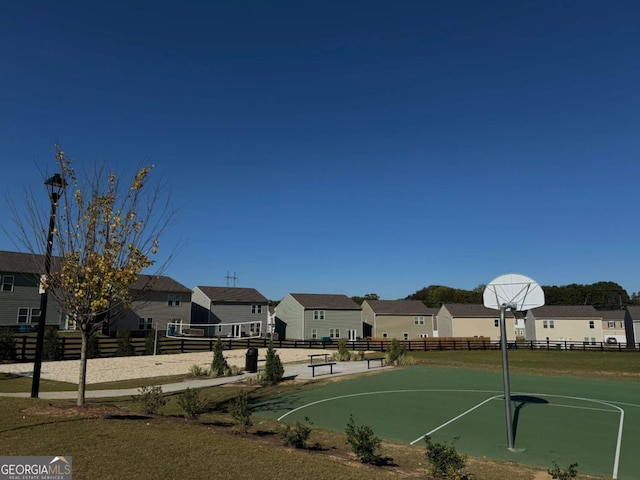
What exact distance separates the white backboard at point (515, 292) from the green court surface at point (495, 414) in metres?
3.19

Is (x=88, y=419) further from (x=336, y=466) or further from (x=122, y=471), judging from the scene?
(x=336, y=466)

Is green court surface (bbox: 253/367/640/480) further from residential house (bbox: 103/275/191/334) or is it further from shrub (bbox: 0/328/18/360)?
residential house (bbox: 103/275/191/334)

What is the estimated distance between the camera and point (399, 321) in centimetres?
6097

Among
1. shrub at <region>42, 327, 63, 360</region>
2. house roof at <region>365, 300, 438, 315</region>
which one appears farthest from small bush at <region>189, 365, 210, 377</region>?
house roof at <region>365, 300, 438, 315</region>

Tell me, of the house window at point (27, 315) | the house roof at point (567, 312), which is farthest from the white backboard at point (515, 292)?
the house roof at point (567, 312)

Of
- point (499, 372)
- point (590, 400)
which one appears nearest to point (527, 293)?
point (590, 400)

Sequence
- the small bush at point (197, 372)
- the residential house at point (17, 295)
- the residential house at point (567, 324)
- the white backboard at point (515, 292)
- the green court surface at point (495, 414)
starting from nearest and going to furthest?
the green court surface at point (495, 414)
the white backboard at point (515, 292)
the small bush at point (197, 372)
the residential house at point (17, 295)
the residential house at point (567, 324)

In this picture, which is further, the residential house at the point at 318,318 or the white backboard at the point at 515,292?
the residential house at the point at 318,318

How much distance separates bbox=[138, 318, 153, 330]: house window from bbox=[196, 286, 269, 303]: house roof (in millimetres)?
8024

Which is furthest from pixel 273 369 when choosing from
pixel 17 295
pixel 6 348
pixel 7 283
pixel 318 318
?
pixel 318 318

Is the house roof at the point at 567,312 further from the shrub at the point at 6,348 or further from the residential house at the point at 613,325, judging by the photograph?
the shrub at the point at 6,348

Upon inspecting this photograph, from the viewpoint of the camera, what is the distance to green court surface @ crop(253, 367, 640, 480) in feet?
31.0

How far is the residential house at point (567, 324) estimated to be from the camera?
61.5 metres

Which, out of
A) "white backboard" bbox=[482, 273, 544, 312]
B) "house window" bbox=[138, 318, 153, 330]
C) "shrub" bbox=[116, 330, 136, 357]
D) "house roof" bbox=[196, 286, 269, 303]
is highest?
"house roof" bbox=[196, 286, 269, 303]
